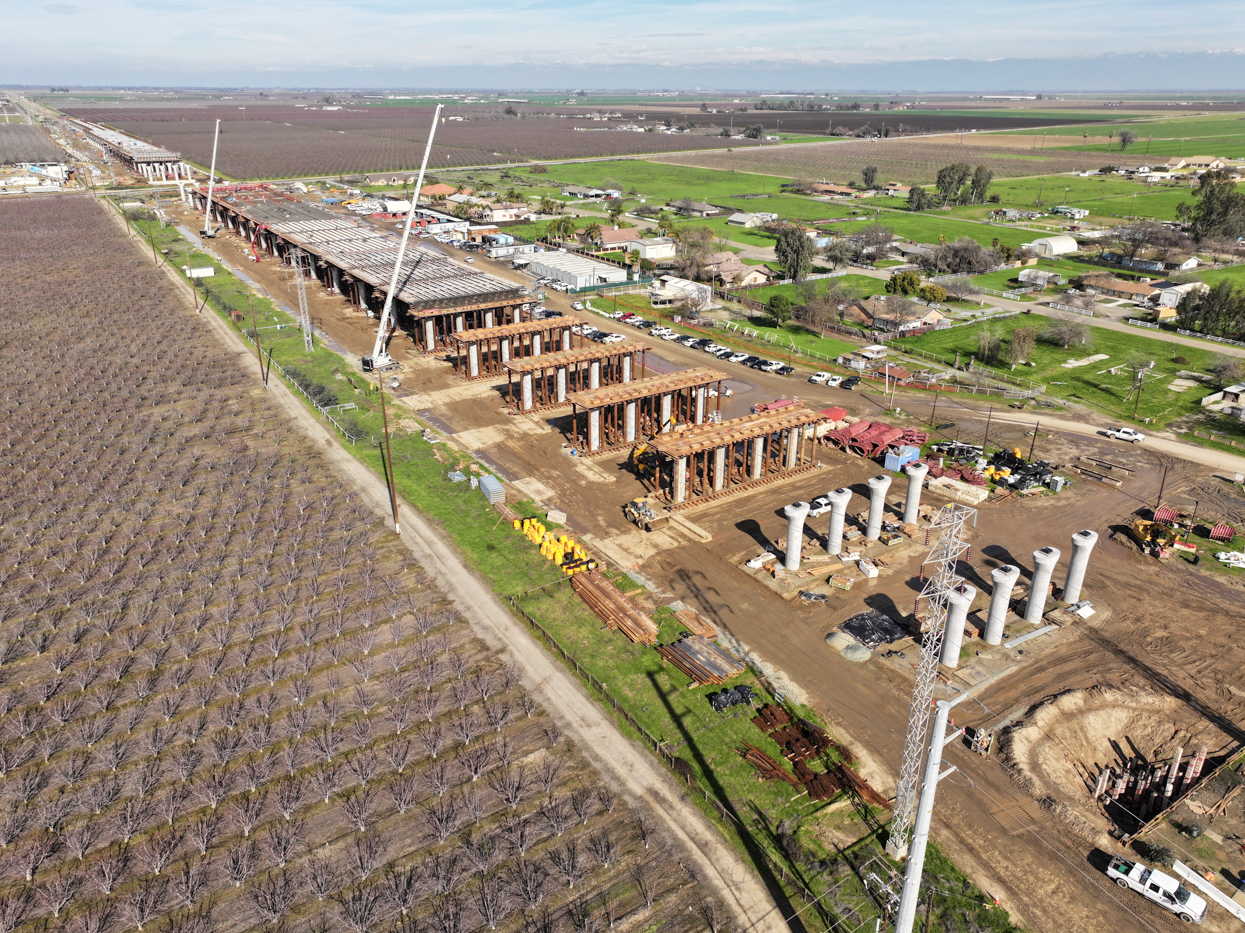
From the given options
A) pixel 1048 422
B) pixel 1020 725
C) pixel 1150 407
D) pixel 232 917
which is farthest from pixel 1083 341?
pixel 232 917

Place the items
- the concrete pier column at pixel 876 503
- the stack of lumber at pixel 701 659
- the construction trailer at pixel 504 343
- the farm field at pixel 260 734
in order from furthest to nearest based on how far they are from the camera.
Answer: the construction trailer at pixel 504 343, the concrete pier column at pixel 876 503, the stack of lumber at pixel 701 659, the farm field at pixel 260 734

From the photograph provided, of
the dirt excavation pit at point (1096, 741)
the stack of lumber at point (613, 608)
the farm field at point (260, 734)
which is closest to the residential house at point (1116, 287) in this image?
the dirt excavation pit at point (1096, 741)

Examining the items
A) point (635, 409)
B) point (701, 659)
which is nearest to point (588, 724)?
point (701, 659)

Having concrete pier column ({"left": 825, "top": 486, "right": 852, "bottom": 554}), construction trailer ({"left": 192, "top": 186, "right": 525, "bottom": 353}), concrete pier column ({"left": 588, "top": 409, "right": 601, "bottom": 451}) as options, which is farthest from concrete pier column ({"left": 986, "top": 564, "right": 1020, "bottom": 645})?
construction trailer ({"left": 192, "top": 186, "right": 525, "bottom": 353})

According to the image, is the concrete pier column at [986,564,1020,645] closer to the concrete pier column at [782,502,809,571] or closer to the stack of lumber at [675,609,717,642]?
the concrete pier column at [782,502,809,571]

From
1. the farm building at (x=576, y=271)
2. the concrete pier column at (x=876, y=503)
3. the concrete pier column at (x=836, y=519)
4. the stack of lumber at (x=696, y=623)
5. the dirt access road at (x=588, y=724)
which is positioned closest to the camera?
the dirt access road at (x=588, y=724)

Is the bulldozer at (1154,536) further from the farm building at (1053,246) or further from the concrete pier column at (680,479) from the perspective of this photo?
the farm building at (1053,246)

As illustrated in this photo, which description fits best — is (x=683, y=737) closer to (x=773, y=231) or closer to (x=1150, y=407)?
(x=1150, y=407)

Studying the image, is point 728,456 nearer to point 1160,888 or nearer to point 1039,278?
point 1160,888
